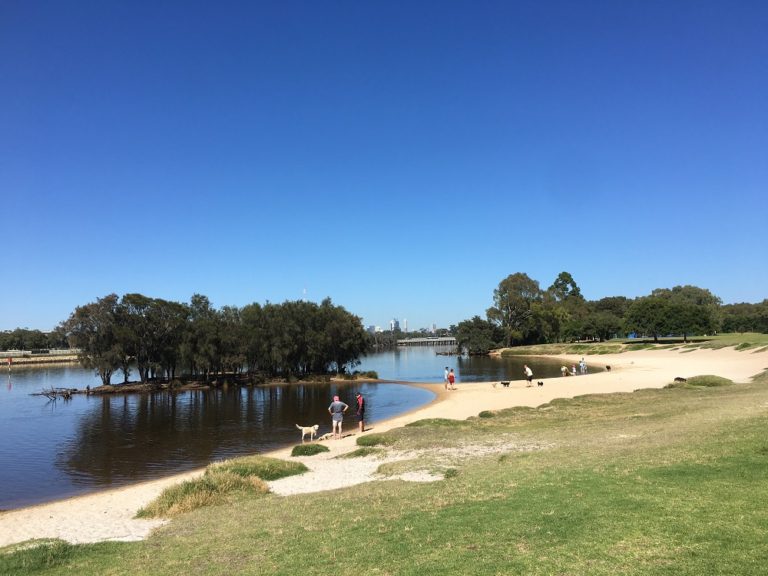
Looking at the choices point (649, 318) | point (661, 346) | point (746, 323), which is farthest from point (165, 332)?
point (746, 323)

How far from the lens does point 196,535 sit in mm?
10477

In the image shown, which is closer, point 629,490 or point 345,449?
point 629,490

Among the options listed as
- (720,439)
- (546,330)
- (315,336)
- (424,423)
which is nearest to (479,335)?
(546,330)

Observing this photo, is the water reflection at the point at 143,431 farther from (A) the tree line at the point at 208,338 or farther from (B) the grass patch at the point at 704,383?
(B) the grass patch at the point at 704,383

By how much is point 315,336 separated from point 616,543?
73.5 meters

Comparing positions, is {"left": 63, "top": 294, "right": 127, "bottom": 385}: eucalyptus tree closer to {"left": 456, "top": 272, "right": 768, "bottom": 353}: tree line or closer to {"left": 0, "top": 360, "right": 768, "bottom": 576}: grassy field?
{"left": 0, "top": 360, "right": 768, "bottom": 576}: grassy field

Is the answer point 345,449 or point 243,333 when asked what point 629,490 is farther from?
point 243,333

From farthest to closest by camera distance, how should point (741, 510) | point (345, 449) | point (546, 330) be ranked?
point (546, 330)
point (345, 449)
point (741, 510)

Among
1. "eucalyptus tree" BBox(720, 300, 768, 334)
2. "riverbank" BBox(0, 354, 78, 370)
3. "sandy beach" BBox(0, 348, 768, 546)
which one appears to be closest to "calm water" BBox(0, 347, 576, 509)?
"sandy beach" BBox(0, 348, 768, 546)

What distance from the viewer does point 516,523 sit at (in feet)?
27.3

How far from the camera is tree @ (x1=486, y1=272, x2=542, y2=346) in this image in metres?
139

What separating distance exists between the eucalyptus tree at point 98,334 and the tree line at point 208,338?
4.7 inches

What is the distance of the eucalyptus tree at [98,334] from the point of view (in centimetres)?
6969

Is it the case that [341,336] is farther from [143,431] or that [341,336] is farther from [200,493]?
[200,493]
